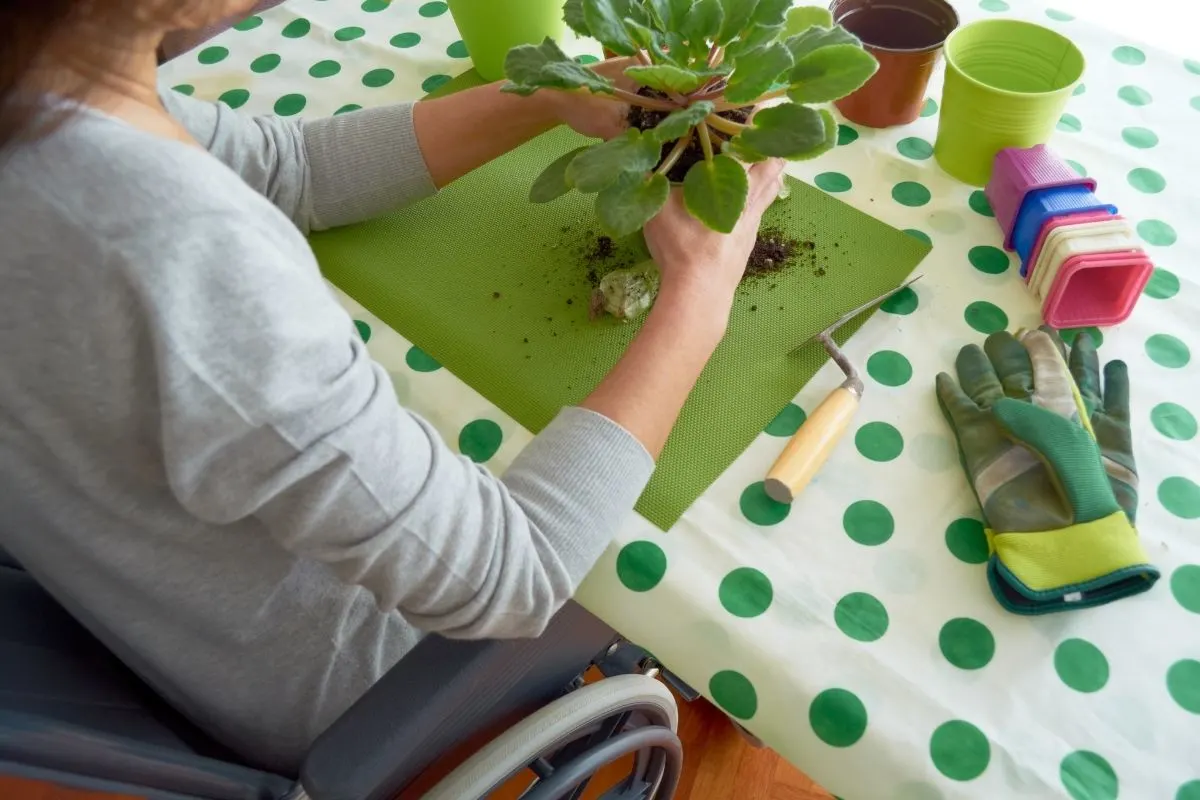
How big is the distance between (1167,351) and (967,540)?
24cm

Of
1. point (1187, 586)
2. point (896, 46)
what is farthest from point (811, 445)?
point (896, 46)

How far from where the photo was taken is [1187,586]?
558mm

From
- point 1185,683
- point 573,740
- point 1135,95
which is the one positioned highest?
point 1135,95

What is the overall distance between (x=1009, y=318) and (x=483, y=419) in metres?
0.43

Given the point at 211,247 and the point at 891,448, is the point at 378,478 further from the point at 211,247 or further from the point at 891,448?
the point at 891,448

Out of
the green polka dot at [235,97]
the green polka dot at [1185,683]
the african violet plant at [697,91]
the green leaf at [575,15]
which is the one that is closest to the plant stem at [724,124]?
the african violet plant at [697,91]

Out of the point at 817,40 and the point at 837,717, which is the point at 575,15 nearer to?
the point at 817,40

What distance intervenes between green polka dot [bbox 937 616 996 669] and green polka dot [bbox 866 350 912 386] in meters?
0.19

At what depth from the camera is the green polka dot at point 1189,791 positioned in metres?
0.49

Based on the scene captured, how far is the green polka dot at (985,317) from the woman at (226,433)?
0.19 meters

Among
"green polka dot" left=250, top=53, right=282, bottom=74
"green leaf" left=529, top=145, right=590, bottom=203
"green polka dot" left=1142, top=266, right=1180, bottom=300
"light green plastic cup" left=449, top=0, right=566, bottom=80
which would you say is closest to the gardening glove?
"green polka dot" left=1142, top=266, right=1180, bottom=300

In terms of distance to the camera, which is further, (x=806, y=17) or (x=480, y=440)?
(x=806, y=17)

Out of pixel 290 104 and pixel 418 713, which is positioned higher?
pixel 290 104

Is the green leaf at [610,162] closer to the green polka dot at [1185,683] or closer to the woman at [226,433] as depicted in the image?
the woman at [226,433]
